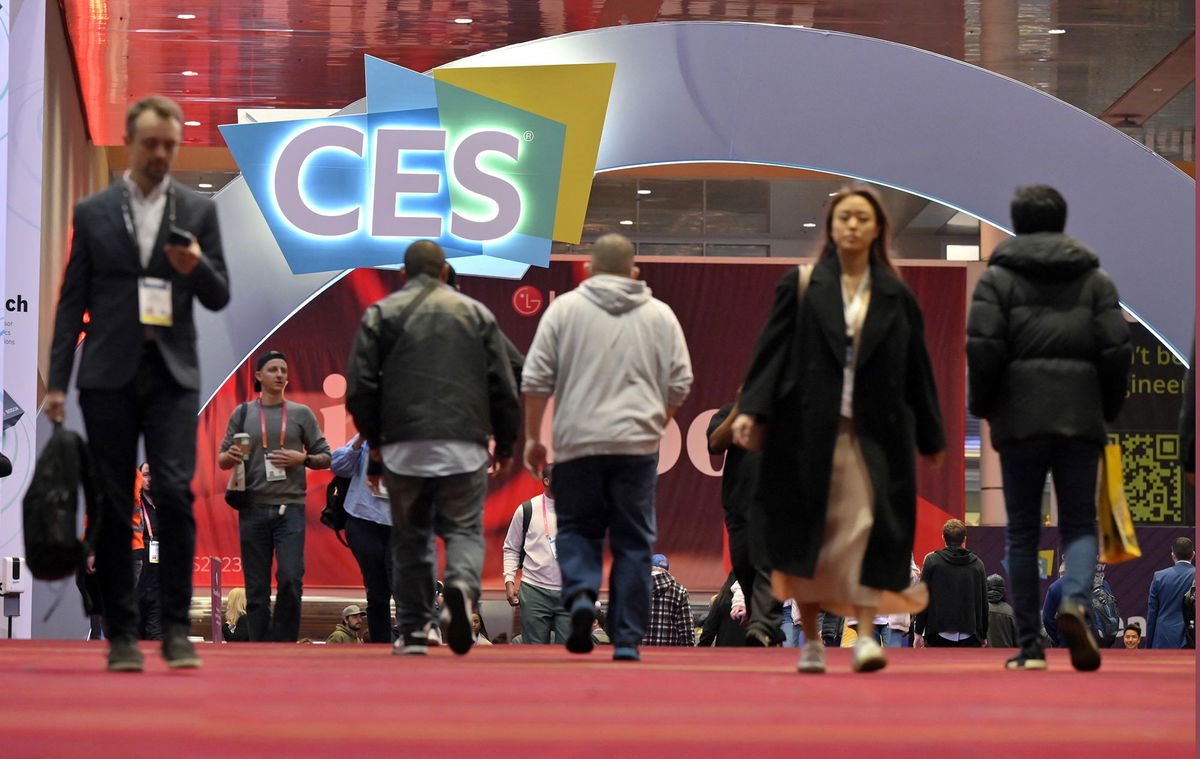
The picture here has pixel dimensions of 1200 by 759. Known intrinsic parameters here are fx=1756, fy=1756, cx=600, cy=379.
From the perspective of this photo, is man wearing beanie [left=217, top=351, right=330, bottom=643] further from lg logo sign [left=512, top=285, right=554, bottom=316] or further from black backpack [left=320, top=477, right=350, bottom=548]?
lg logo sign [left=512, top=285, right=554, bottom=316]

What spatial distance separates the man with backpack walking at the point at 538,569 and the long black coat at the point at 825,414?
4469mm

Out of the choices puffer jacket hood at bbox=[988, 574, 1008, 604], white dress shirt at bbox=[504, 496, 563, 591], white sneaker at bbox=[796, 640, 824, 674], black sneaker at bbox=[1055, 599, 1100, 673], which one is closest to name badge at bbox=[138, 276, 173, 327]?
white sneaker at bbox=[796, 640, 824, 674]

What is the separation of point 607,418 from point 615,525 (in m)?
0.44

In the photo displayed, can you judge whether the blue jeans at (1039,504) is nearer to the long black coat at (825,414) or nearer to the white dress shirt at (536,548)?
the long black coat at (825,414)

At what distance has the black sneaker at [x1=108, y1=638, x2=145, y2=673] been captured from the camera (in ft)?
16.9

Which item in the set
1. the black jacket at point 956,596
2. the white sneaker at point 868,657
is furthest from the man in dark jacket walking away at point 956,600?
Answer: the white sneaker at point 868,657

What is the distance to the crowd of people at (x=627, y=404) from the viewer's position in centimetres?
504

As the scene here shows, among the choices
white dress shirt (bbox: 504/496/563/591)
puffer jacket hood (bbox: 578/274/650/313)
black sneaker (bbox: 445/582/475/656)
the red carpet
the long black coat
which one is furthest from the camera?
white dress shirt (bbox: 504/496/563/591)

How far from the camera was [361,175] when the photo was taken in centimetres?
1074

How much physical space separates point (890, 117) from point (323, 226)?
358 cm

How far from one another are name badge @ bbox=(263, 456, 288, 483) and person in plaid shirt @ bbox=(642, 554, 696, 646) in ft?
8.41

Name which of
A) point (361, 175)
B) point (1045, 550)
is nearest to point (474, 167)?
point (361, 175)

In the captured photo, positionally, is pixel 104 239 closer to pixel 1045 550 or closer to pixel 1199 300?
pixel 1199 300

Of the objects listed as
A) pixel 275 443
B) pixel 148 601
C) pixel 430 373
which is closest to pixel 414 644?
pixel 430 373
